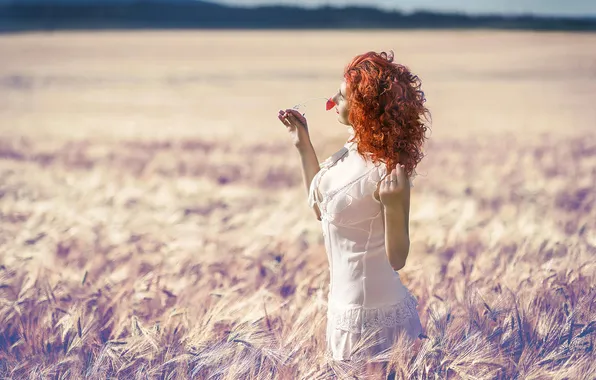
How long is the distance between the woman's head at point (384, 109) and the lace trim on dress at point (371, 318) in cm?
24

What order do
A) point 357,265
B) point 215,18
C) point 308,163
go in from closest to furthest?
point 357,265 → point 308,163 → point 215,18

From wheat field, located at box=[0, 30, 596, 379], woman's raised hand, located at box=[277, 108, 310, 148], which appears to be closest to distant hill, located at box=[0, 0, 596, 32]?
wheat field, located at box=[0, 30, 596, 379]

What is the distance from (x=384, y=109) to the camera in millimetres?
1219

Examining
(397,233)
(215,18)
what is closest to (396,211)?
(397,233)

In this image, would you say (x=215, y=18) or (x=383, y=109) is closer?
(x=383, y=109)

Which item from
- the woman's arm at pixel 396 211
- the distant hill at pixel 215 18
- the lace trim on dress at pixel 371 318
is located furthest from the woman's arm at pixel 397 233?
the distant hill at pixel 215 18

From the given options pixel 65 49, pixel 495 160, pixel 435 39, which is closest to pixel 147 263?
pixel 495 160

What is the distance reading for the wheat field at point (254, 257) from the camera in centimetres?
147

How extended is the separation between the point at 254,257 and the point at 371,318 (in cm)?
81

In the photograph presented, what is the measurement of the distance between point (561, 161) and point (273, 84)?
256 inches

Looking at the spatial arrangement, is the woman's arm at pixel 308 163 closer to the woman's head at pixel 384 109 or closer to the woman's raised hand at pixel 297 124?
the woman's raised hand at pixel 297 124

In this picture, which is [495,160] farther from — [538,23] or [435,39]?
[435,39]

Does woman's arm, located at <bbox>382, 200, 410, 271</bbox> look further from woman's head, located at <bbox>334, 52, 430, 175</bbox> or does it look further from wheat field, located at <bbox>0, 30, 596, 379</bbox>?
wheat field, located at <bbox>0, 30, 596, 379</bbox>

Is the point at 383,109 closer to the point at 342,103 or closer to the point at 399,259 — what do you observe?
the point at 342,103
